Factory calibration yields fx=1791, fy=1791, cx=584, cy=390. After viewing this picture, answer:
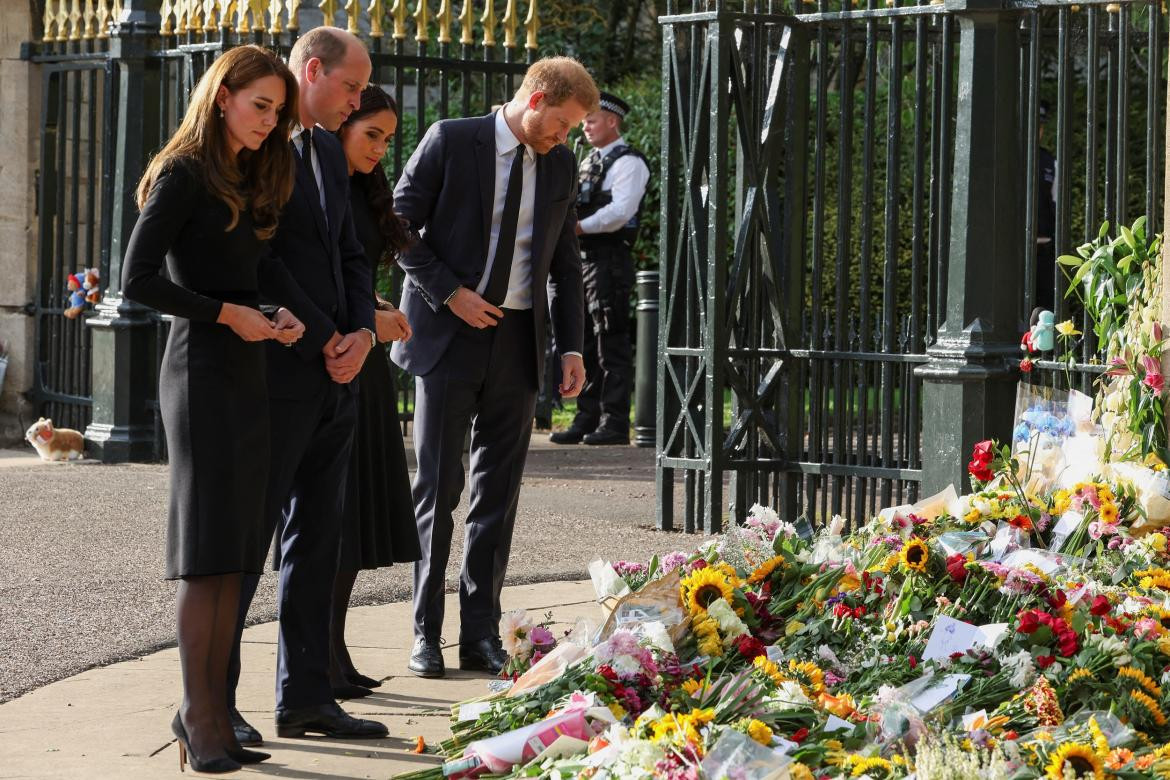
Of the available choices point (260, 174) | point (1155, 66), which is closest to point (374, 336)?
point (260, 174)

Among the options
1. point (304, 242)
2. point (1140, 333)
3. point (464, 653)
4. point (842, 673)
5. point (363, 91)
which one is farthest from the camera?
point (1140, 333)

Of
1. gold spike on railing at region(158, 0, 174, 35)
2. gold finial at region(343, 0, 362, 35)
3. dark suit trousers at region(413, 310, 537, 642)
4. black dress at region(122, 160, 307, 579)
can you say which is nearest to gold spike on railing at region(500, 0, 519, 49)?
gold finial at region(343, 0, 362, 35)

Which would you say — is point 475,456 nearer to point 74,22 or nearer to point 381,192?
point 381,192

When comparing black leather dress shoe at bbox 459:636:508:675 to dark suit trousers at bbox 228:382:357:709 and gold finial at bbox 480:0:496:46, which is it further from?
gold finial at bbox 480:0:496:46

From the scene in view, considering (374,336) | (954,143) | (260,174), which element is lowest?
(374,336)

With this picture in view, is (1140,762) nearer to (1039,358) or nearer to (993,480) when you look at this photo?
(993,480)

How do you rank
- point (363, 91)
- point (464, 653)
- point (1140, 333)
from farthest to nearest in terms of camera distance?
point (1140, 333)
point (464, 653)
point (363, 91)

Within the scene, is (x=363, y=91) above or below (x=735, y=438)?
above

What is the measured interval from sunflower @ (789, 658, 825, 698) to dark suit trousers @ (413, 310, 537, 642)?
1.59 meters

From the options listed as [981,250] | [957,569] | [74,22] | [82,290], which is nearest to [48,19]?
[74,22]

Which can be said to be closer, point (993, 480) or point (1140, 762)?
point (1140, 762)

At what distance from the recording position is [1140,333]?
587 centimetres

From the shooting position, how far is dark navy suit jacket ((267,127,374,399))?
4523 millimetres

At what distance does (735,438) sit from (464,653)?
2909mm
